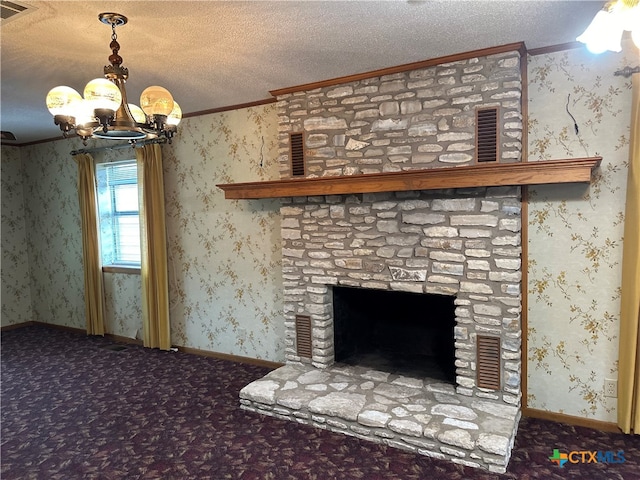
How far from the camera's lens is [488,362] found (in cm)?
302

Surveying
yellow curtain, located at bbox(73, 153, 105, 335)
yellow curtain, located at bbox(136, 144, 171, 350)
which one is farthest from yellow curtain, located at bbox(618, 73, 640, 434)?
yellow curtain, located at bbox(73, 153, 105, 335)

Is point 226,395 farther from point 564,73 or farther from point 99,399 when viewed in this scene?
point 564,73

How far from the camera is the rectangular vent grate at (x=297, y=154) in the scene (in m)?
3.68

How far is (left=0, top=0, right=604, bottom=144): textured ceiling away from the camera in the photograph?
220cm

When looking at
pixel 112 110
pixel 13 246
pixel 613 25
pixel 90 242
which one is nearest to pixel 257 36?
pixel 112 110

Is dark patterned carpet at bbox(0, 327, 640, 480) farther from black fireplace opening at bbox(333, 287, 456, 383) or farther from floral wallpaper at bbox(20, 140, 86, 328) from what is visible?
floral wallpaper at bbox(20, 140, 86, 328)

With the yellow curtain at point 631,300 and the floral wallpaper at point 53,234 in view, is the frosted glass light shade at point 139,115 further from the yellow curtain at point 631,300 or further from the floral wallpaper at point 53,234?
the floral wallpaper at point 53,234

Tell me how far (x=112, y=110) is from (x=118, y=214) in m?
3.97

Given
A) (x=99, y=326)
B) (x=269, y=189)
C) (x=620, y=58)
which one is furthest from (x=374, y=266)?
(x=99, y=326)

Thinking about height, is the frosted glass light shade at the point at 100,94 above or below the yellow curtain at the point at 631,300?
above

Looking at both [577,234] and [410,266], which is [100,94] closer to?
[410,266]

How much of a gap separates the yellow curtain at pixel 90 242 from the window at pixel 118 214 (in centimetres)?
8

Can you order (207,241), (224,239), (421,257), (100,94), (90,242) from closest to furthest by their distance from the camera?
(100,94) → (421,257) → (224,239) → (207,241) → (90,242)

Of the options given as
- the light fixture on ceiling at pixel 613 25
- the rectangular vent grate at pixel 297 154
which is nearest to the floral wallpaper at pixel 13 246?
the rectangular vent grate at pixel 297 154
